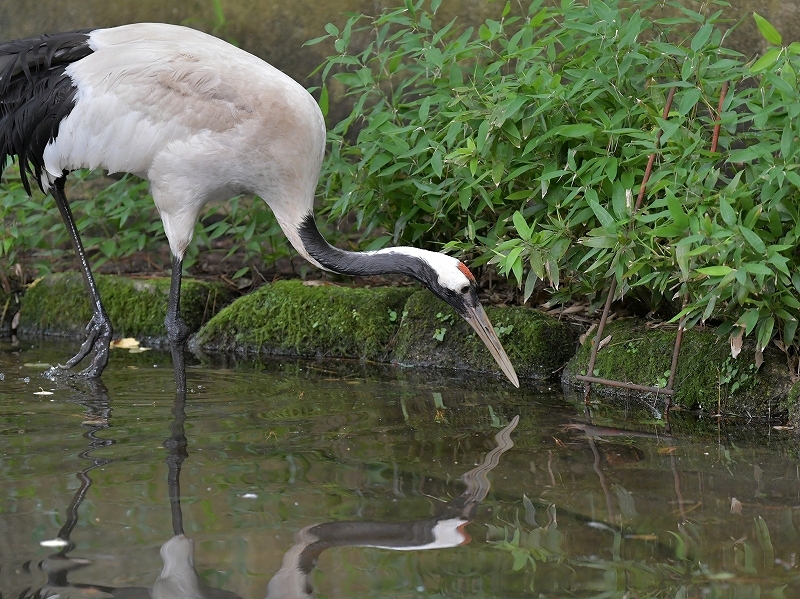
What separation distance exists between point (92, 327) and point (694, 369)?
3.49 m

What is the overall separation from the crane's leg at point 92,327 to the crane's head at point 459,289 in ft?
6.27

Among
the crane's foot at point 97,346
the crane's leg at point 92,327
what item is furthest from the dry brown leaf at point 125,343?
the crane's foot at point 97,346

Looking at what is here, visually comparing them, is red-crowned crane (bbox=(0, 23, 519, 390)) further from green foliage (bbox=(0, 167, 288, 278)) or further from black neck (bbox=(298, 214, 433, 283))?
green foliage (bbox=(0, 167, 288, 278))

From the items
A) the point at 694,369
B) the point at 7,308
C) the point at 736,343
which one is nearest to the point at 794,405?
the point at 736,343

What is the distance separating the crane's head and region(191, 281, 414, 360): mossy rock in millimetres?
1105

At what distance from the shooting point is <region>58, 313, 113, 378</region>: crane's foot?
6055 mm

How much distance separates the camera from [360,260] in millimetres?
5824

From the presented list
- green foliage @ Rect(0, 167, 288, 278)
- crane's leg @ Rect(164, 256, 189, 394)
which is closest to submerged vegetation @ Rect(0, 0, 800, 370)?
green foliage @ Rect(0, 167, 288, 278)

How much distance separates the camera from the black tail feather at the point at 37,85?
5.89 metres

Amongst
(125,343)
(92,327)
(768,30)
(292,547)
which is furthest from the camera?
(125,343)

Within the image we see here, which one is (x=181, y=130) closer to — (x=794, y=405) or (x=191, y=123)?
(x=191, y=123)

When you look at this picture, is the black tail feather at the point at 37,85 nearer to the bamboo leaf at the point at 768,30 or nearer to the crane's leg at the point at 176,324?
the crane's leg at the point at 176,324

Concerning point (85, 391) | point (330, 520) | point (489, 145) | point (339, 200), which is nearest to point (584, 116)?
point (489, 145)

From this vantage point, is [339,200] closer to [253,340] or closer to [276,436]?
[253,340]
